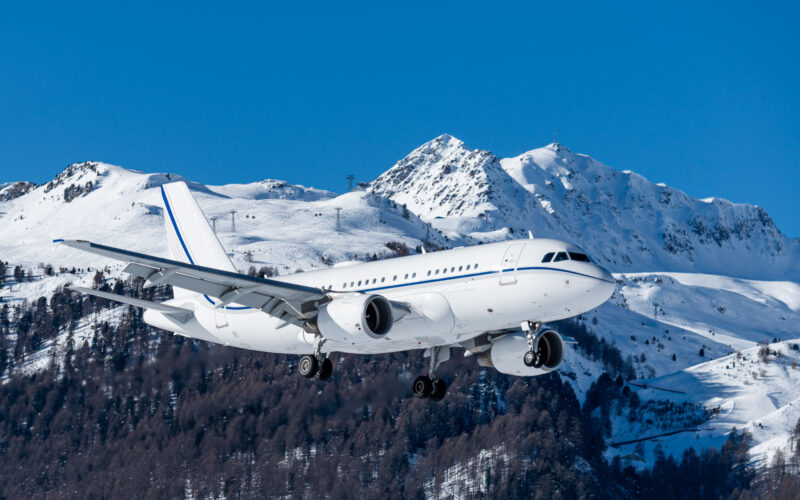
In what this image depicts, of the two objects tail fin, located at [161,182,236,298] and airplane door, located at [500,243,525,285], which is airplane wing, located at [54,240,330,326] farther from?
tail fin, located at [161,182,236,298]

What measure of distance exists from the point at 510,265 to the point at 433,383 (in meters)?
9.32

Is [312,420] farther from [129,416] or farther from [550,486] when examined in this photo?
[550,486]

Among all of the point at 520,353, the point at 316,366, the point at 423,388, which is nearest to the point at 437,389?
the point at 423,388

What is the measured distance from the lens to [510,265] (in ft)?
137

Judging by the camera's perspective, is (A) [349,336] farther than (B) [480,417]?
No

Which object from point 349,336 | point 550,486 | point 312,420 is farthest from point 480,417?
point 349,336

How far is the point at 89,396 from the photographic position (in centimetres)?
11138

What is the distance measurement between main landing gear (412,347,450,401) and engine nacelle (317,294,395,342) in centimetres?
580

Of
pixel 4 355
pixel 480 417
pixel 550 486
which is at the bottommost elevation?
pixel 550 486

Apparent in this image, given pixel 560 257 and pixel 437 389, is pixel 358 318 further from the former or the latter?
pixel 560 257

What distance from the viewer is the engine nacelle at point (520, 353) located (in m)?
45.4

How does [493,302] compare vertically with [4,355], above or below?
below

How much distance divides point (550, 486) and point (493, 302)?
526ft

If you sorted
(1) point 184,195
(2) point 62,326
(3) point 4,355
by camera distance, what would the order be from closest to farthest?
(1) point 184,195, (3) point 4,355, (2) point 62,326
